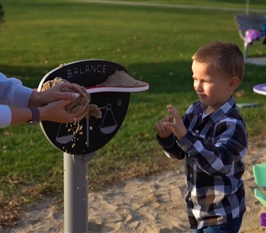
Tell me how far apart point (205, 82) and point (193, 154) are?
337mm

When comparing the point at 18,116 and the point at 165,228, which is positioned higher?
the point at 18,116

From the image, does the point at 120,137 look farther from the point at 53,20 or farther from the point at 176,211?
the point at 53,20

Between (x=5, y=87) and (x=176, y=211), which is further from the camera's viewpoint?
(x=176, y=211)

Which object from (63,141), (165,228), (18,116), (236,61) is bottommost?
(165,228)

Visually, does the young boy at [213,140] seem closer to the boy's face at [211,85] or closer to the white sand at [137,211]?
the boy's face at [211,85]

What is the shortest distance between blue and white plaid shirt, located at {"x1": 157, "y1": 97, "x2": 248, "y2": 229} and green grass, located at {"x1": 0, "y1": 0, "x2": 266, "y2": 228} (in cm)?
171

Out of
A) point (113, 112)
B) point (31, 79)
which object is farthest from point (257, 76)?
point (113, 112)

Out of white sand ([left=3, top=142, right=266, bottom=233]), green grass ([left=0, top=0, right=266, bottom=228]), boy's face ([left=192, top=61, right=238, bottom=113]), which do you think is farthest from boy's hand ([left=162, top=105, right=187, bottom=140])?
green grass ([left=0, top=0, right=266, bottom=228])

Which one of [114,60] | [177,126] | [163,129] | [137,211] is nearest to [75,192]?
[163,129]

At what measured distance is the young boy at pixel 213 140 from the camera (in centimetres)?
243

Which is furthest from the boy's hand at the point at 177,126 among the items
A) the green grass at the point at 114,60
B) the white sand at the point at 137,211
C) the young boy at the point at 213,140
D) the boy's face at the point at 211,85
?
the green grass at the point at 114,60

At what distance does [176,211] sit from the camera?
13.9 ft

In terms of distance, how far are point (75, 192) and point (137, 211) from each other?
1.10 meters

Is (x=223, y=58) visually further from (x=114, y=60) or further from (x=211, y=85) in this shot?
(x=114, y=60)
